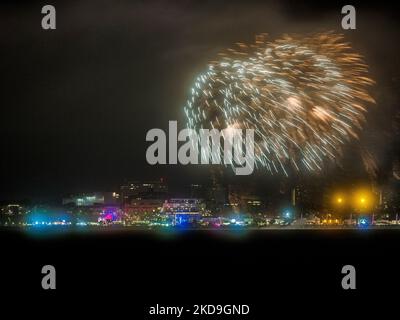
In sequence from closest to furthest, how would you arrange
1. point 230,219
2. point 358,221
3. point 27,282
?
point 27,282 < point 358,221 < point 230,219

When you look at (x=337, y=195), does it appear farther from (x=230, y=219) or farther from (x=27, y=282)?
(x=27, y=282)

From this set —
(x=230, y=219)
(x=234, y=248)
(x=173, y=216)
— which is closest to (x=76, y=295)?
(x=234, y=248)

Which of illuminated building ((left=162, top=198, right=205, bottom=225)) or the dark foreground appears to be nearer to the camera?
the dark foreground

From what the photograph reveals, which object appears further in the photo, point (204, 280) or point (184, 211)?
point (184, 211)

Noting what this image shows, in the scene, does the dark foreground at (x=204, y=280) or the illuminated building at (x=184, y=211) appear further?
the illuminated building at (x=184, y=211)

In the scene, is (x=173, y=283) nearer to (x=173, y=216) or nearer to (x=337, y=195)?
(x=337, y=195)
